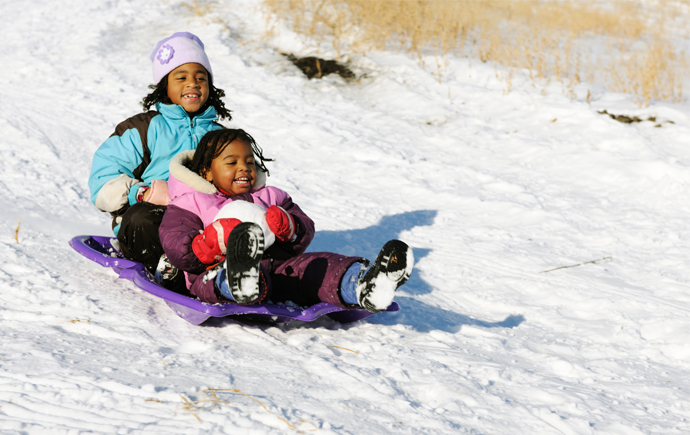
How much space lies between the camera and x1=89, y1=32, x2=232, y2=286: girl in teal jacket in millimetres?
2891

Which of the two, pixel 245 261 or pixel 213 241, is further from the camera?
pixel 213 241

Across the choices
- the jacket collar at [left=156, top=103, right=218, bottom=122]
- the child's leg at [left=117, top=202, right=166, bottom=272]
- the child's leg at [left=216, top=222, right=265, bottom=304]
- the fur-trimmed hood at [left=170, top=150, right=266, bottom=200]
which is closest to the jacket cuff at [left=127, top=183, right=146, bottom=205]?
the child's leg at [left=117, top=202, right=166, bottom=272]

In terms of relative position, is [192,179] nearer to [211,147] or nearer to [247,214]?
[211,147]

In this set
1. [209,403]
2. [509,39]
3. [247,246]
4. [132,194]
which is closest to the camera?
[209,403]

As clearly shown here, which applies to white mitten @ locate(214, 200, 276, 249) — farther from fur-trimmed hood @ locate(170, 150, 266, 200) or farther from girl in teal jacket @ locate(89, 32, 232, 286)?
girl in teal jacket @ locate(89, 32, 232, 286)

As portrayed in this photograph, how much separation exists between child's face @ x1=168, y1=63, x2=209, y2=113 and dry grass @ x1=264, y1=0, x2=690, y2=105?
4.46 m

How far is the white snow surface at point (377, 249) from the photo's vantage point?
6.41 feet

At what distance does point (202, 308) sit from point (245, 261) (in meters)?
0.33

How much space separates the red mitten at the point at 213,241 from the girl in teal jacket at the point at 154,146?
1.27 ft

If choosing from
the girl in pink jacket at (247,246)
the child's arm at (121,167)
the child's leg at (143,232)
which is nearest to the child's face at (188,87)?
the child's arm at (121,167)

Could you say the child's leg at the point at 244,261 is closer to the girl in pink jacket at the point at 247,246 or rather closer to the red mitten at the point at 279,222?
the girl in pink jacket at the point at 247,246

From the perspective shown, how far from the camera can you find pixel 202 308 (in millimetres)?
2408

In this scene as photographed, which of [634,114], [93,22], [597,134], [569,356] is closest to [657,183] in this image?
[597,134]

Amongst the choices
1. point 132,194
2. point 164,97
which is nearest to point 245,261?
point 132,194
